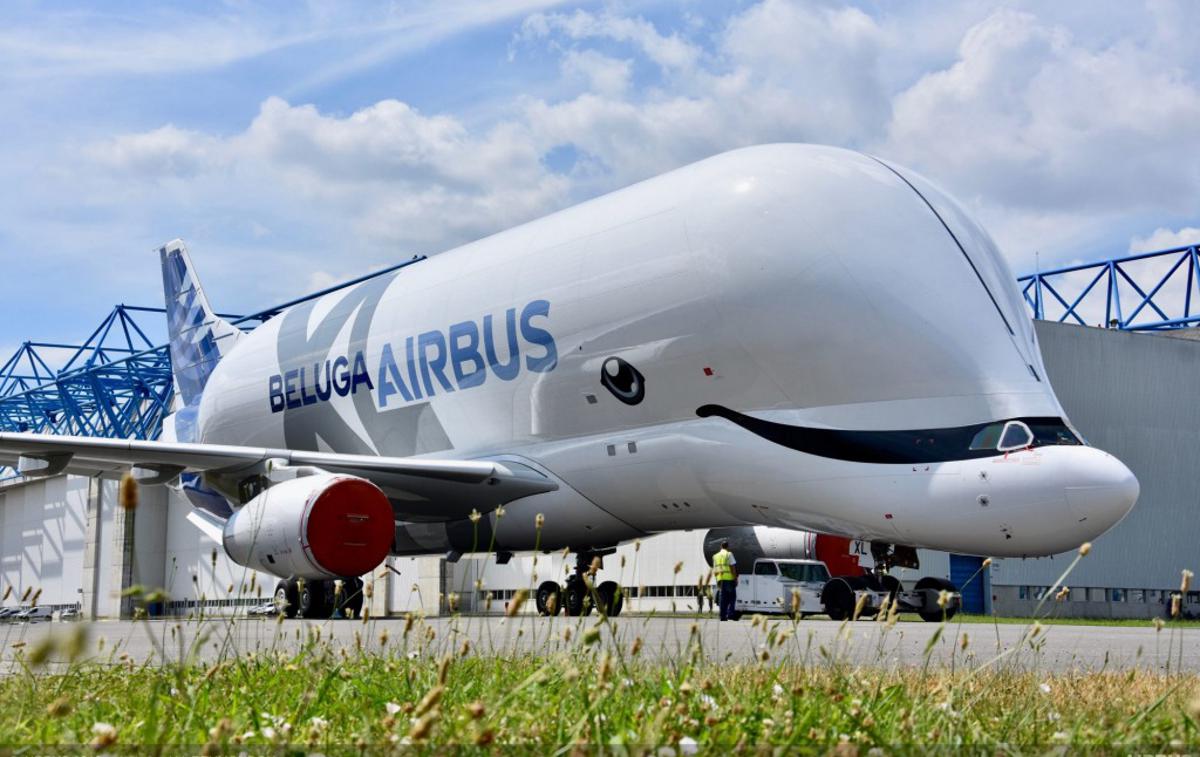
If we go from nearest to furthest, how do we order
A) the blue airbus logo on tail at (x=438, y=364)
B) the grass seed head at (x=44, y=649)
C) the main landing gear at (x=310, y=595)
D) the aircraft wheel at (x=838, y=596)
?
1. the grass seed head at (x=44, y=649)
2. the aircraft wheel at (x=838, y=596)
3. the blue airbus logo on tail at (x=438, y=364)
4. the main landing gear at (x=310, y=595)

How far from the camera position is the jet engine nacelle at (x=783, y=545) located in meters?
19.8

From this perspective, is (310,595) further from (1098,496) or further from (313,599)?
(1098,496)

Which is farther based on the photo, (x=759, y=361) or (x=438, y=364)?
(x=438, y=364)

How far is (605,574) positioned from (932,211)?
52.8ft

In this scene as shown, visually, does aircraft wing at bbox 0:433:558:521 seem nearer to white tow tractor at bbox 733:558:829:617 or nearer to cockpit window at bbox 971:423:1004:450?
cockpit window at bbox 971:423:1004:450

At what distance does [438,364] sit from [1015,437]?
8028 mm

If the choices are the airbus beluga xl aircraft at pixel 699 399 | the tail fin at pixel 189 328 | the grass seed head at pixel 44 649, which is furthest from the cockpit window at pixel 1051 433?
the tail fin at pixel 189 328

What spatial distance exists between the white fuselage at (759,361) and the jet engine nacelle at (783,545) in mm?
4222

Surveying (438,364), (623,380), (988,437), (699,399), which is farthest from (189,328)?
(988,437)

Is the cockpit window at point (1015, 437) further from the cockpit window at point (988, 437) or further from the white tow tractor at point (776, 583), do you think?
the white tow tractor at point (776, 583)

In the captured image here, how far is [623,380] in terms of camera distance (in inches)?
571

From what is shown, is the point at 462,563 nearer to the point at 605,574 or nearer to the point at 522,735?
the point at 605,574

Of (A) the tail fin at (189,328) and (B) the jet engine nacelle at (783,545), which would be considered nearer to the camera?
(B) the jet engine nacelle at (783,545)

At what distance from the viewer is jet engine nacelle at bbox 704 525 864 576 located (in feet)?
65.0
